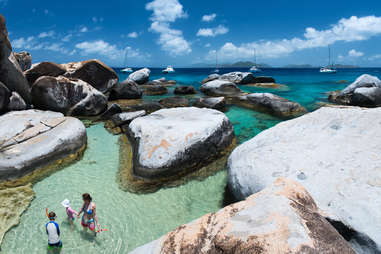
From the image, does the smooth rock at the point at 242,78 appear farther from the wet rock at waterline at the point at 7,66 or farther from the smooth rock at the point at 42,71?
the wet rock at waterline at the point at 7,66

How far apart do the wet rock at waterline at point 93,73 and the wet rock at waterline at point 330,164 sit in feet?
54.7

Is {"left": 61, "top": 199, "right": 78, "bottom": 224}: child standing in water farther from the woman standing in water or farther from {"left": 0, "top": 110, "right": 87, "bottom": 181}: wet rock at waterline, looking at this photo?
{"left": 0, "top": 110, "right": 87, "bottom": 181}: wet rock at waterline

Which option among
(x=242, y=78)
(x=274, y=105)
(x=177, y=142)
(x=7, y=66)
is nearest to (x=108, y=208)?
(x=177, y=142)

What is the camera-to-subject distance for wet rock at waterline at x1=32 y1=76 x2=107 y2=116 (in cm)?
1272

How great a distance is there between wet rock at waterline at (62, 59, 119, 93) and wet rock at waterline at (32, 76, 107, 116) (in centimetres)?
481

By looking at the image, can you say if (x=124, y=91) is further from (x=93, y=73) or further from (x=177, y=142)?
(x=177, y=142)

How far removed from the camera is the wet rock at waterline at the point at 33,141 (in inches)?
262

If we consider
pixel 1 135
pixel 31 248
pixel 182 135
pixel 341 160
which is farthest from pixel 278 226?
pixel 1 135

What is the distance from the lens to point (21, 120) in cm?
909

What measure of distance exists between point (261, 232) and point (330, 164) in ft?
11.0

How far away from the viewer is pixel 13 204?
552cm

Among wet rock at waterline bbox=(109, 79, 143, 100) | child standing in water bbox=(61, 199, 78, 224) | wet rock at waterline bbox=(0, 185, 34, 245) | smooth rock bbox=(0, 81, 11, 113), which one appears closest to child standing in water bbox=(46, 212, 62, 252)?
child standing in water bbox=(61, 199, 78, 224)

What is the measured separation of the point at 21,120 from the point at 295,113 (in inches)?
655

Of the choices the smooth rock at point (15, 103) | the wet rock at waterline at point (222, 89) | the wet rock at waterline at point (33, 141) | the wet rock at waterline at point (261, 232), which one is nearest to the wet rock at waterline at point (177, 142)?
the wet rock at waterline at point (33, 141)
